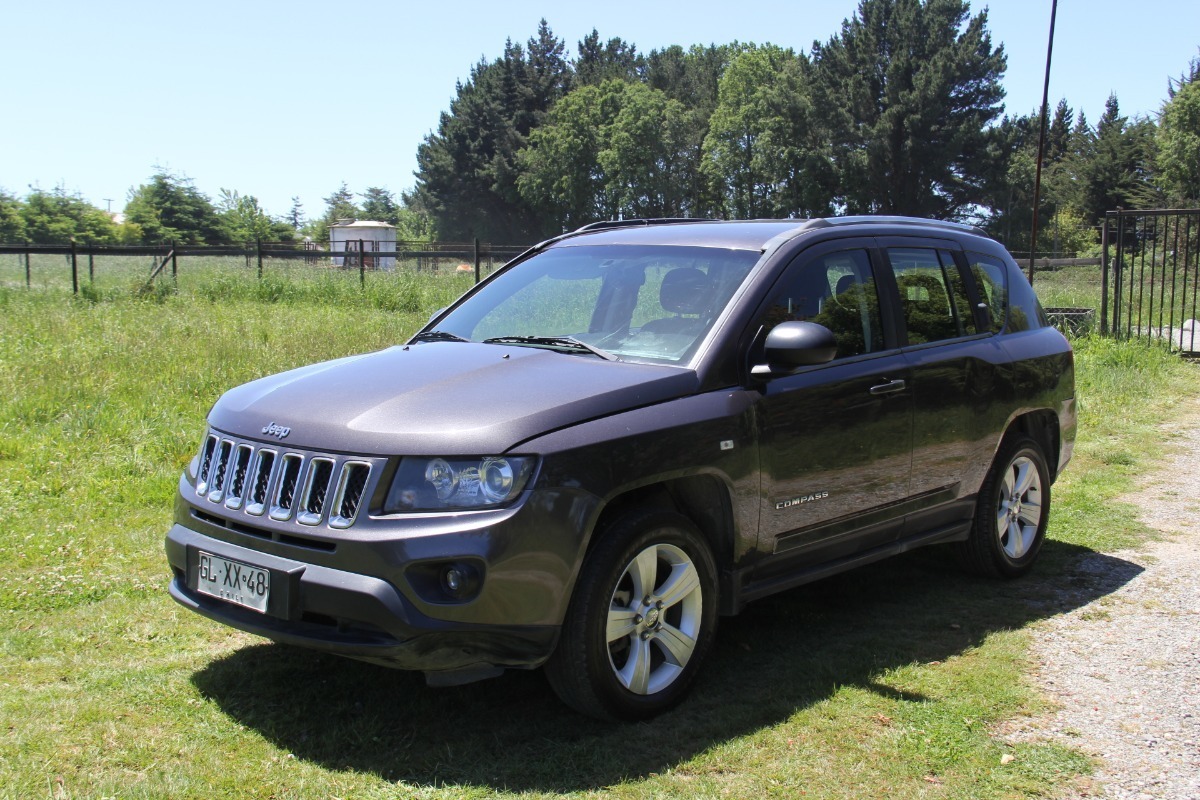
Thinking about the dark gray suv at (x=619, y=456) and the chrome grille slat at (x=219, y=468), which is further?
the chrome grille slat at (x=219, y=468)

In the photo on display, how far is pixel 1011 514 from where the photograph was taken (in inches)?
233

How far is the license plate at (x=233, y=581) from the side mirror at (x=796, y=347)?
2016 millimetres

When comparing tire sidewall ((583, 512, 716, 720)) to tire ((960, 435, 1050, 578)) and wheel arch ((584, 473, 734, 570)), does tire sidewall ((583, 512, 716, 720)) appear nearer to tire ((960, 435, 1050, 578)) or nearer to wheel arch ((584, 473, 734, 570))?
wheel arch ((584, 473, 734, 570))

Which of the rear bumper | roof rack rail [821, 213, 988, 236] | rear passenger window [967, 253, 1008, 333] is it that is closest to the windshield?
roof rack rail [821, 213, 988, 236]

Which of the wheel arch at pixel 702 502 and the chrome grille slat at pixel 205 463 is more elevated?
the chrome grille slat at pixel 205 463

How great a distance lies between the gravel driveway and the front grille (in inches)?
101

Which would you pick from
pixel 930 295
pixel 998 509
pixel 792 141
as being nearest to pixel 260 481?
pixel 930 295

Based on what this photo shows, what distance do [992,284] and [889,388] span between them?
150 centimetres

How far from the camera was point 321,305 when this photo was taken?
20625mm

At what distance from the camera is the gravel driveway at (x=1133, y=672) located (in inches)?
145

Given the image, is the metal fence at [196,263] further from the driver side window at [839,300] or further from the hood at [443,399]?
the hood at [443,399]

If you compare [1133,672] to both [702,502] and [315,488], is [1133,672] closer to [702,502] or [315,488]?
[702,502]

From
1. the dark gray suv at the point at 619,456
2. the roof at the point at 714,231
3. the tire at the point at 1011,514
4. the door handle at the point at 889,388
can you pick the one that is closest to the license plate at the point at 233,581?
the dark gray suv at the point at 619,456

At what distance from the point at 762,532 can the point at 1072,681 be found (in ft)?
4.76
